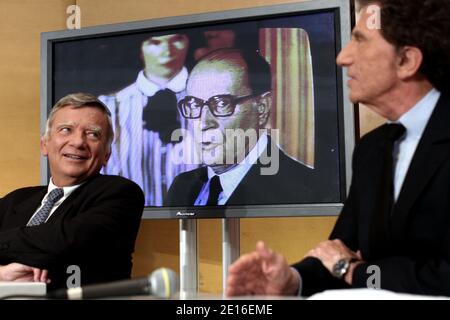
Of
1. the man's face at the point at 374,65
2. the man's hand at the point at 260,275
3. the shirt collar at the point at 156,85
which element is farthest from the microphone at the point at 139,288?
the shirt collar at the point at 156,85

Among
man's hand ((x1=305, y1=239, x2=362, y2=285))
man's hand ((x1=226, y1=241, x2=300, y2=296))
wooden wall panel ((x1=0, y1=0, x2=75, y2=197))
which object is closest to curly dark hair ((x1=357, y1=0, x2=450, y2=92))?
man's hand ((x1=305, y1=239, x2=362, y2=285))

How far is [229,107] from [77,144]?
634 mm

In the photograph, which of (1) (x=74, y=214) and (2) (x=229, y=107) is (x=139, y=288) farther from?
(2) (x=229, y=107)

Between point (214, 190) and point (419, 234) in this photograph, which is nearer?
point (419, 234)

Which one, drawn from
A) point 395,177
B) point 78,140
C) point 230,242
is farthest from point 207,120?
point 395,177

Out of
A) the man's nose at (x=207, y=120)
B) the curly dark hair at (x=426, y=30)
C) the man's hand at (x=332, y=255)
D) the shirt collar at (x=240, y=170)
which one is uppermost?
the curly dark hair at (x=426, y=30)

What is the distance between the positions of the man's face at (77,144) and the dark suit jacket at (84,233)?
0.21 feet

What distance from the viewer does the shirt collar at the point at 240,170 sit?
102 inches

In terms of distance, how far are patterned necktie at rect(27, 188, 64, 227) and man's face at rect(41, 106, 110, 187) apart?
49mm

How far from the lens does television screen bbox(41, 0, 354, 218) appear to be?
98.6 inches

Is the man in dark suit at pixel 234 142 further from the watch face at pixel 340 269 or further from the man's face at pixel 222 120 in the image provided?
the watch face at pixel 340 269

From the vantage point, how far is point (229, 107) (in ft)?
8.64
